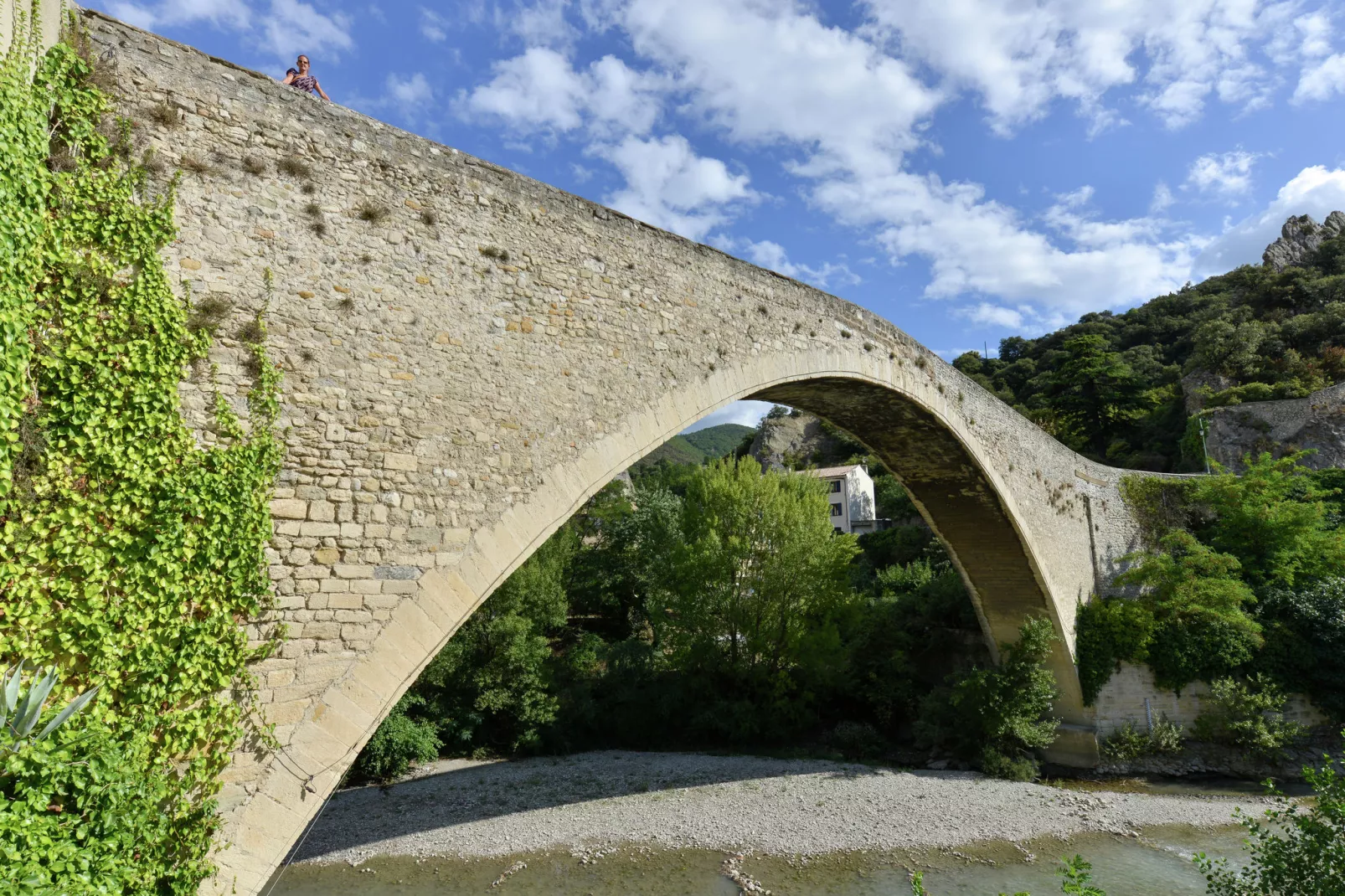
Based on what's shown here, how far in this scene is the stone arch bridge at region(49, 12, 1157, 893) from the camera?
4.14 m

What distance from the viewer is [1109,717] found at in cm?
1279

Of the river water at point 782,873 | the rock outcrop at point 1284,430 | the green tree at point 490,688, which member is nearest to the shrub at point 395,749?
the green tree at point 490,688

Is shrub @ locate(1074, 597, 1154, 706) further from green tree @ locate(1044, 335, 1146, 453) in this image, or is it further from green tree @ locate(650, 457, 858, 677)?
green tree @ locate(1044, 335, 1146, 453)

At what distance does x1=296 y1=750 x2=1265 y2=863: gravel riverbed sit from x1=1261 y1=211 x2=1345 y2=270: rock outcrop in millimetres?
32059

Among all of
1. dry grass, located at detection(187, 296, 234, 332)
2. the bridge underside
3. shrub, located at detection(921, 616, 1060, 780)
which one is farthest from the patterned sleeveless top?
shrub, located at detection(921, 616, 1060, 780)

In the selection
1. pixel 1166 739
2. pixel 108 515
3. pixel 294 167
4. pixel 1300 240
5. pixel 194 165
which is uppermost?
pixel 1300 240

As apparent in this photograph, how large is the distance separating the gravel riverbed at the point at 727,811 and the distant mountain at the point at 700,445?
118ft

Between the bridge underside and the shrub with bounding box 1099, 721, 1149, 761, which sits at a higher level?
the bridge underside

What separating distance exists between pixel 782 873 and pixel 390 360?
25.8 feet

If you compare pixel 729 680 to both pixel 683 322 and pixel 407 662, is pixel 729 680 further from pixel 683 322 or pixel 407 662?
pixel 407 662

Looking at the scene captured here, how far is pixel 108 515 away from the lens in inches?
135

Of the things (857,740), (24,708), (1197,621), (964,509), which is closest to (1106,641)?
(1197,621)

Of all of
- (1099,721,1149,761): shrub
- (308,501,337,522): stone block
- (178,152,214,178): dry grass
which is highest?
(178,152,214,178): dry grass

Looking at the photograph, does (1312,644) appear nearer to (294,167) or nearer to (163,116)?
(294,167)
